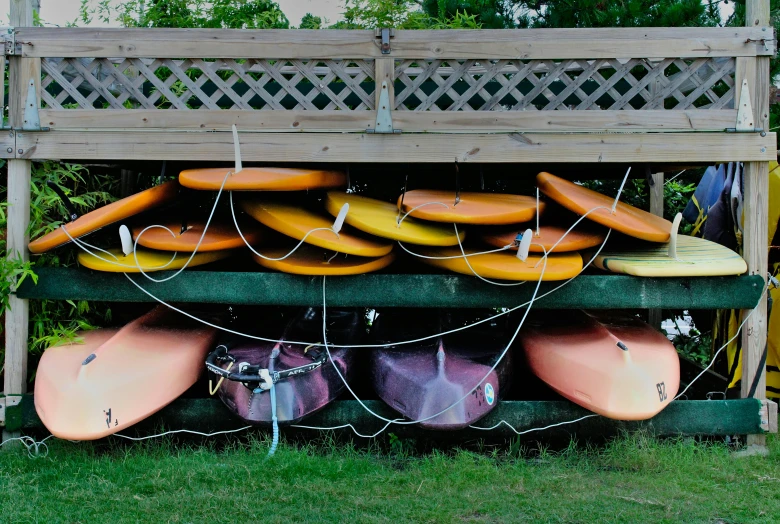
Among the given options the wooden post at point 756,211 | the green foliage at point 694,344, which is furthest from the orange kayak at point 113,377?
the green foliage at point 694,344

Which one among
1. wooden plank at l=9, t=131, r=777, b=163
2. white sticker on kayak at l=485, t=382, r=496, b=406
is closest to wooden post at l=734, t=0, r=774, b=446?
wooden plank at l=9, t=131, r=777, b=163

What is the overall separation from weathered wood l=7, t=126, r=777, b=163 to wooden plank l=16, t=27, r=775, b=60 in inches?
16.8

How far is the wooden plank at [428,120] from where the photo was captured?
3699 mm

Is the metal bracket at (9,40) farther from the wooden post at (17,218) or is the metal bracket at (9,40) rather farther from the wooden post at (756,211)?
the wooden post at (756,211)

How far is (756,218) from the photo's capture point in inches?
148

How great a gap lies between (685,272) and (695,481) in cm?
103

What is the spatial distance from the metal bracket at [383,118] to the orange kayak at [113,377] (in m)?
1.54

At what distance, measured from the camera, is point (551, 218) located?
4.27 meters

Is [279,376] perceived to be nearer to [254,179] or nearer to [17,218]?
[254,179]

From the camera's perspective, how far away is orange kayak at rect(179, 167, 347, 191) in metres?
3.61

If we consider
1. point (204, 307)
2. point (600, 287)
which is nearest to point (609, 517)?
point (600, 287)

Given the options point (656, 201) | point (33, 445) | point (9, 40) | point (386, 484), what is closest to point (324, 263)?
point (386, 484)

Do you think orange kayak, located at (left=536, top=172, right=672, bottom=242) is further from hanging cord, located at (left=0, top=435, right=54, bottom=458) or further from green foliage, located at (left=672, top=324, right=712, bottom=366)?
hanging cord, located at (left=0, top=435, right=54, bottom=458)

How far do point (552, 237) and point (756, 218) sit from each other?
3.52ft
